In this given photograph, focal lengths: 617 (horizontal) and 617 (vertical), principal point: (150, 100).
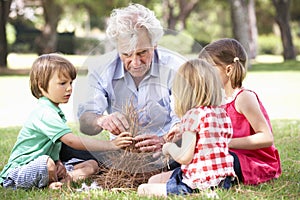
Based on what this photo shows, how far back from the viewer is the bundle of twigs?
396 cm

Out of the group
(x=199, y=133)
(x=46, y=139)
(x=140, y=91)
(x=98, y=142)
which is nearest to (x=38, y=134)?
(x=46, y=139)

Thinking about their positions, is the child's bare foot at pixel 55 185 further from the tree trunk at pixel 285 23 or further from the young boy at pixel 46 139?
the tree trunk at pixel 285 23

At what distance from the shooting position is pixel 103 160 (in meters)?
4.16

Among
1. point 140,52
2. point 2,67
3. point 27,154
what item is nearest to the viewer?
point 140,52

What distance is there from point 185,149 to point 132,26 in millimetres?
922

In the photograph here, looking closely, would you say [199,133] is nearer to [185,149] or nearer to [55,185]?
[185,149]

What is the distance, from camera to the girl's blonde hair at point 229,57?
4.19 meters

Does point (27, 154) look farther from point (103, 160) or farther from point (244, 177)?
point (244, 177)

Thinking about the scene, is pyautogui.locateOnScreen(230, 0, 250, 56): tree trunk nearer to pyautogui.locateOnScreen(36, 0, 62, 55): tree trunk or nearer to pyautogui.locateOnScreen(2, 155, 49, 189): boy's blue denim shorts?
pyautogui.locateOnScreen(36, 0, 62, 55): tree trunk

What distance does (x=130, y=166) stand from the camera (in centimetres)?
407

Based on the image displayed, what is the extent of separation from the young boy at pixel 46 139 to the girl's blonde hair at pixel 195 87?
0.76 m

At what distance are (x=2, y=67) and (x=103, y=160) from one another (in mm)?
20664

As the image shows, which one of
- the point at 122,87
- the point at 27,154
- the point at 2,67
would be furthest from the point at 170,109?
the point at 2,67

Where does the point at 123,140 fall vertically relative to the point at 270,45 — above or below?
above
